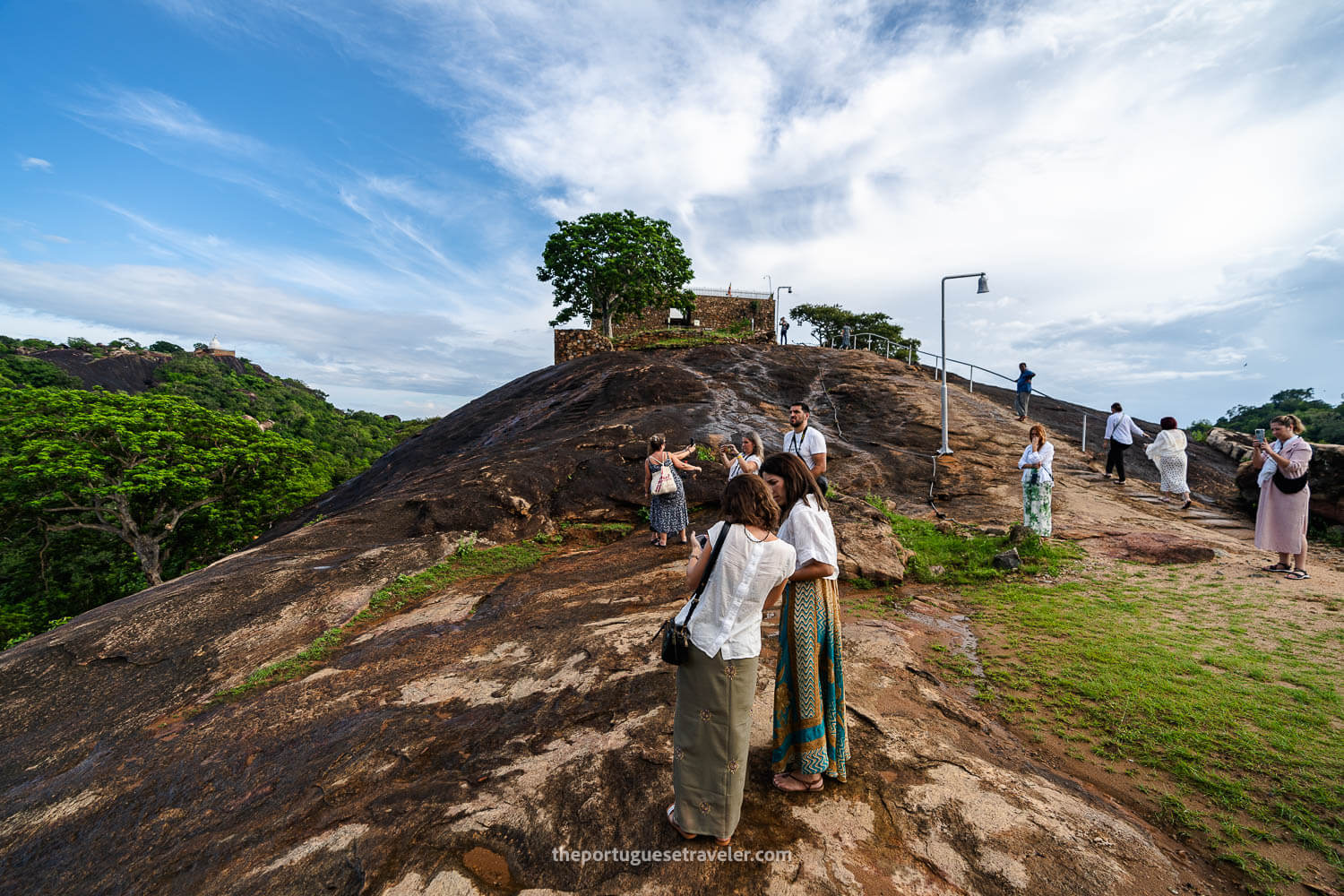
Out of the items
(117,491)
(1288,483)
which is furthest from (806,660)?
→ (117,491)

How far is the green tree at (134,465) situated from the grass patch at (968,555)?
64.9 ft

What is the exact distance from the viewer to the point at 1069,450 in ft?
50.4

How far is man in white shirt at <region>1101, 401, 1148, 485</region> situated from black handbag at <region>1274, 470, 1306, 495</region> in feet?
17.3

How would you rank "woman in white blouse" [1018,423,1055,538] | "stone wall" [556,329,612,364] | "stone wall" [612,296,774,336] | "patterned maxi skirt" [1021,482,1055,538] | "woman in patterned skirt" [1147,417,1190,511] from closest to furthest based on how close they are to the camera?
"woman in white blouse" [1018,423,1055,538], "patterned maxi skirt" [1021,482,1055,538], "woman in patterned skirt" [1147,417,1190,511], "stone wall" [556,329,612,364], "stone wall" [612,296,774,336]

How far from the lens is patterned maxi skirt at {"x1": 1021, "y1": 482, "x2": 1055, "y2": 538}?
8586mm

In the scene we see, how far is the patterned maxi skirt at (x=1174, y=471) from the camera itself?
36.7 ft

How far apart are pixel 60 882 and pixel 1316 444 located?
17726 mm

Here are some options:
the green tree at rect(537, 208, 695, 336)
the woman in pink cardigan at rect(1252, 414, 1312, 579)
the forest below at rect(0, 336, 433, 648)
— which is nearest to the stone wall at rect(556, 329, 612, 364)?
the green tree at rect(537, 208, 695, 336)

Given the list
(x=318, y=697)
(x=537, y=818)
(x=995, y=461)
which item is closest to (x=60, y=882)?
(x=318, y=697)

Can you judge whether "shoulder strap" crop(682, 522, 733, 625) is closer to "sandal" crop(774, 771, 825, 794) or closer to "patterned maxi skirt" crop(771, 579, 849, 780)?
"patterned maxi skirt" crop(771, 579, 849, 780)

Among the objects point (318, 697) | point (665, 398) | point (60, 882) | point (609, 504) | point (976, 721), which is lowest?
point (60, 882)

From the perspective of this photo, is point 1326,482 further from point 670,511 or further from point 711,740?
point 711,740

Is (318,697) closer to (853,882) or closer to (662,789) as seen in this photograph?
(662,789)

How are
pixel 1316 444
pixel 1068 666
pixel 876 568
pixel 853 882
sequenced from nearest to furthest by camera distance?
1. pixel 853 882
2. pixel 1068 666
3. pixel 876 568
4. pixel 1316 444
